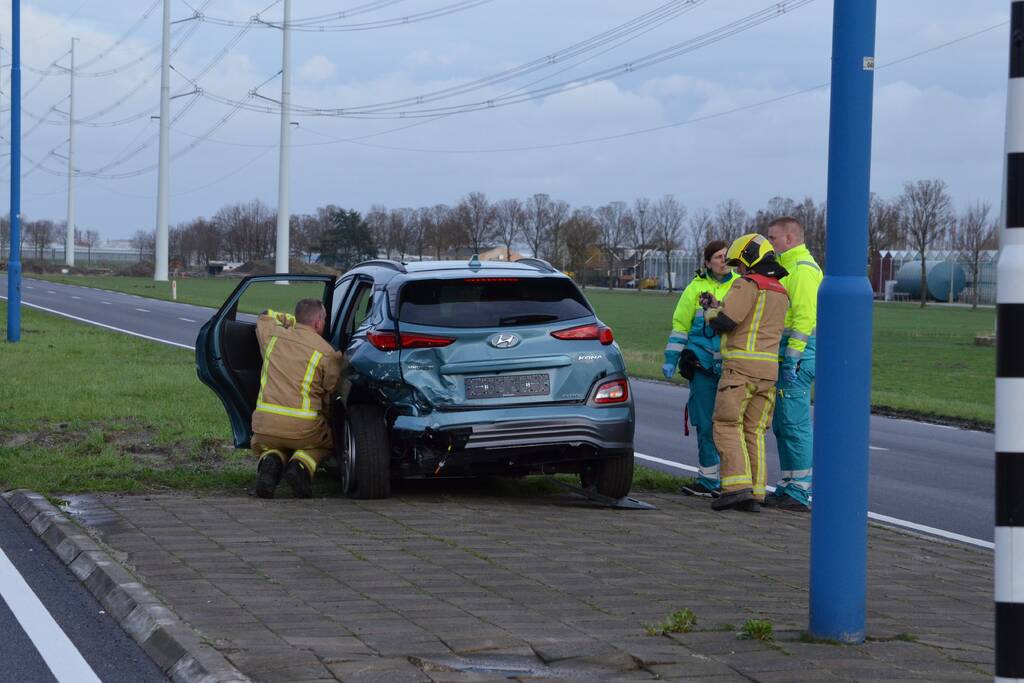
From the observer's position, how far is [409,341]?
8969 millimetres

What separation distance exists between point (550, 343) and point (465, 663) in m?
4.11

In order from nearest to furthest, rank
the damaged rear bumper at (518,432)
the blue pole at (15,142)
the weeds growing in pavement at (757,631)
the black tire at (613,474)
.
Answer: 1. the weeds growing in pavement at (757,631)
2. the damaged rear bumper at (518,432)
3. the black tire at (613,474)
4. the blue pole at (15,142)

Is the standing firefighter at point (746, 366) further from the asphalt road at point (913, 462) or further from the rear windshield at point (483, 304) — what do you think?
the asphalt road at point (913, 462)

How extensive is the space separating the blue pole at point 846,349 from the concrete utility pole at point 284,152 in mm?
62457

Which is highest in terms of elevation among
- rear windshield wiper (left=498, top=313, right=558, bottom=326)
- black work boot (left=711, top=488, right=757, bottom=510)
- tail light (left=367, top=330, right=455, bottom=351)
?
rear windshield wiper (left=498, top=313, right=558, bottom=326)

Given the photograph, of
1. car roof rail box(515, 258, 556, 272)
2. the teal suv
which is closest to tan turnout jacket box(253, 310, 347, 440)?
the teal suv

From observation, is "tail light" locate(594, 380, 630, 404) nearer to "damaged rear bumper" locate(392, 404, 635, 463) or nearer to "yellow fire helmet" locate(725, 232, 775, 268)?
"damaged rear bumper" locate(392, 404, 635, 463)

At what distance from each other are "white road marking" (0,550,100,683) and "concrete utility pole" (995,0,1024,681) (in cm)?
340

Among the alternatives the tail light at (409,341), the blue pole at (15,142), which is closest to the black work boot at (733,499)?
the tail light at (409,341)

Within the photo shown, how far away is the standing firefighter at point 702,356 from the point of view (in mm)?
10148

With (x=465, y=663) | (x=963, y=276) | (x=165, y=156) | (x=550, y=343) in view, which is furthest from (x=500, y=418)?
(x=963, y=276)

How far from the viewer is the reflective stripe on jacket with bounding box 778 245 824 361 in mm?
9789

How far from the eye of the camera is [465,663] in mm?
5180

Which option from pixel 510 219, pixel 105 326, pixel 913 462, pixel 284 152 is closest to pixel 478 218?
pixel 510 219
